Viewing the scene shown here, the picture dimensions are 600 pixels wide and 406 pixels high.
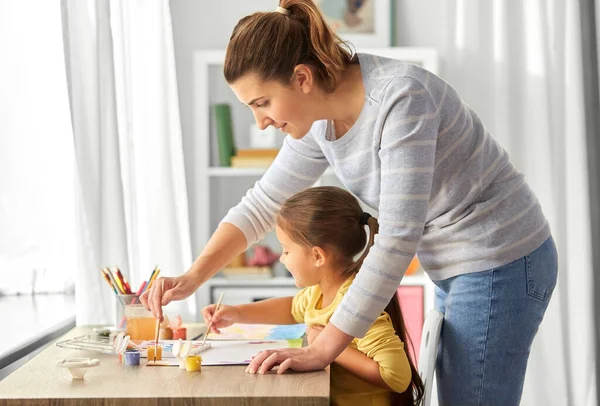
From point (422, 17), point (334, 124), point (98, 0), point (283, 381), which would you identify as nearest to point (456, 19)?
point (422, 17)

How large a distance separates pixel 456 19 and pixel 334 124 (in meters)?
2.24

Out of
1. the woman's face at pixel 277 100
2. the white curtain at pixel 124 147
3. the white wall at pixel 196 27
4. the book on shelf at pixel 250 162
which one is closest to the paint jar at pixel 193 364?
the woman's face at pixel 277 100

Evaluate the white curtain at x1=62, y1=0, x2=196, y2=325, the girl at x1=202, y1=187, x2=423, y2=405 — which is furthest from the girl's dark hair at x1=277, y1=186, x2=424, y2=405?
the white curtain at x1=62, y1=0, x2=196, y2=325

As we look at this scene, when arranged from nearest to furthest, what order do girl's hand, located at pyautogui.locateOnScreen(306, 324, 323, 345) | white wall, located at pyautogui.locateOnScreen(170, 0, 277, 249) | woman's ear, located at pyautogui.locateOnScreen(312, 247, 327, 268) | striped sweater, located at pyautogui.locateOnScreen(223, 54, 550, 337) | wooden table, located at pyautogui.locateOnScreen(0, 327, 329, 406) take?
wooden table, located at pyautogui.locateOnScreen(0, 327, 329, 406)
striped sweater, located at pyautogui.locateOnScreen(223, 54, 550, 337)
girl's hand, located at pyautogui.locateOnScreen(306, 324, 323, 345)
woman's ear, located at pyautogui.locateOnScreen(312, 247, 327, 268)
white wall, located at pyautogui.locateOnScreen(170, 0, 277, 249)

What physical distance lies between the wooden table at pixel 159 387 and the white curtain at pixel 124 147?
91cm

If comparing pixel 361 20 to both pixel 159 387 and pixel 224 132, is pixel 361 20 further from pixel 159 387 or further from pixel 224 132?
pixel 159 387

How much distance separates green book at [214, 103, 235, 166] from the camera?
3.44 m

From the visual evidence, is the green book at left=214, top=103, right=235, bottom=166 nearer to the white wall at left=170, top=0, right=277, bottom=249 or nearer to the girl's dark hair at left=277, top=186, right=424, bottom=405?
the white wall at left=170, top=0, right=277, bottom=249

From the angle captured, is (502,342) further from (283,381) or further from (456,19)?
(456,19)

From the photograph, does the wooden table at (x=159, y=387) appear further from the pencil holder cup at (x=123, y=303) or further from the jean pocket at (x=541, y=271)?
the jean pocket at (x=541, y=271)

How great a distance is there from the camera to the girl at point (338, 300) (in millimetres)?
1459

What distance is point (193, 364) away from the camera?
1397mm

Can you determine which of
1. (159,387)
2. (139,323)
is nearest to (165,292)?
(139,323)

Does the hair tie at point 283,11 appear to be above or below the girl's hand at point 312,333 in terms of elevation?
above
